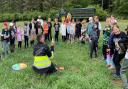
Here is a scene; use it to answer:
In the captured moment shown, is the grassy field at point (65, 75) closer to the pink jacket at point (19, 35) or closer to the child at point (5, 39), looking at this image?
the child at point (5, 39)

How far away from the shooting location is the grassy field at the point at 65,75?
1053 cm

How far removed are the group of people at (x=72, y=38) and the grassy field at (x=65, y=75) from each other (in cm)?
40

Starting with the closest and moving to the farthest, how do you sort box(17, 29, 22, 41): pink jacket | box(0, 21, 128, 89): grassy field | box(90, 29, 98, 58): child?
box(0, 21, 128, 89): grassy field
box(90, 29, 98, 58): child
box(17, 29, 22, 41): pink jacket

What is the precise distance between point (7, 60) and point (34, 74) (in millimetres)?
2969

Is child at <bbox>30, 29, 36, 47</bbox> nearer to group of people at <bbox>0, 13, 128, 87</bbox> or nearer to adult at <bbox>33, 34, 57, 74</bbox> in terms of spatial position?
group of people at <bbox>0, 13, 128, 87</bbox>

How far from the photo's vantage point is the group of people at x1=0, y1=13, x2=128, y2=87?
11.5m

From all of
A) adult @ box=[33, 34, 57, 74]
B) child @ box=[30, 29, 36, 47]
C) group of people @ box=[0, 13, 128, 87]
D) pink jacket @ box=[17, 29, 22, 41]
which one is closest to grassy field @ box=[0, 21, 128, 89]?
adult @ box=[33, 34, 57, 74]

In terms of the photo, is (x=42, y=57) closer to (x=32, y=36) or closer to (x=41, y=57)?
(x=41, y=57)

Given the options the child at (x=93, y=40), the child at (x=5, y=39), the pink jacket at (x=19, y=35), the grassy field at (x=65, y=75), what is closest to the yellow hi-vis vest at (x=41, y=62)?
the grassy field at (x=65, y=75)

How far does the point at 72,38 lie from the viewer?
66.8 feet

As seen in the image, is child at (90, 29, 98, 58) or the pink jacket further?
the pink jacket

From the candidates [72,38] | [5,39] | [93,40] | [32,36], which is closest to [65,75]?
[93,40]

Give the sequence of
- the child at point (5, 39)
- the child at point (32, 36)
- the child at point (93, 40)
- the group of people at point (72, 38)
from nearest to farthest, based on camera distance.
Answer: the group of people at point (72, 38)
the child at point (93, 40)
the child at point (5, 39)
the child at point (32, 36)

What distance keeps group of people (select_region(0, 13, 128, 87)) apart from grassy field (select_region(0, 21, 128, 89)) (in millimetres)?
396
